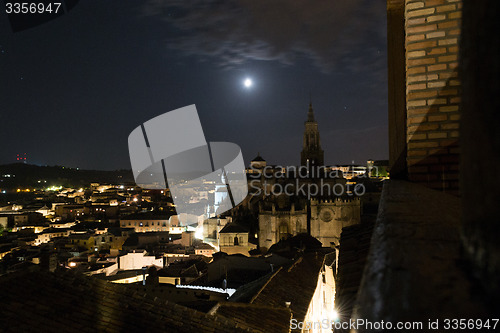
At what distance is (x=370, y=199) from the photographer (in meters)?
39.6

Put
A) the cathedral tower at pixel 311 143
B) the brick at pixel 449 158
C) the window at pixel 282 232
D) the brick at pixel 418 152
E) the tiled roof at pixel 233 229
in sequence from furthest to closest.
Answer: the cathedral tower at pixel 311 143
the window at pixel 282 232
the tiled roof at pixel 233 229
the brick at pixel 418 152
the brick at pixel 449 158

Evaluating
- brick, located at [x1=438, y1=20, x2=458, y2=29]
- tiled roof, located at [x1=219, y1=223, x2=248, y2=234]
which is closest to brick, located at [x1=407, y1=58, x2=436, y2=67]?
brick, located at [x1=438, y1=20, x2=458, y2=29]

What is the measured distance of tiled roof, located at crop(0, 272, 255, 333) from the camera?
400 cm

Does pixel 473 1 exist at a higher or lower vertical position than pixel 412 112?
lower

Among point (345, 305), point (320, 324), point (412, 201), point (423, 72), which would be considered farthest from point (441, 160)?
point (320, 324)

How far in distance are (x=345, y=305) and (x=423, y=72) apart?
2.97 m

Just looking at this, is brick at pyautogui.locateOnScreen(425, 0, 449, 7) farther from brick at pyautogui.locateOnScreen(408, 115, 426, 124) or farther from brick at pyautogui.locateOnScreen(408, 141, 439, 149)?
brick at pyautogui.locateOnScreen(408, 141, 439, 149)

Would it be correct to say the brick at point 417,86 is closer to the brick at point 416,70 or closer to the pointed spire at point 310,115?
the brick at point 416,70

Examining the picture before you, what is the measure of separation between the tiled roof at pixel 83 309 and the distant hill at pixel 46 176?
110452 mm

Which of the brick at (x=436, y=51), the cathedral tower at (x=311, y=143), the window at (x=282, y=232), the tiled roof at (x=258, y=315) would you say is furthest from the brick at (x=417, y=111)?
the cathedral tower at (x=311, y=143)

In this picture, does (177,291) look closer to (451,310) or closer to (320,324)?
(320,324)

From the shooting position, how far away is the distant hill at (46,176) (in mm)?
100812

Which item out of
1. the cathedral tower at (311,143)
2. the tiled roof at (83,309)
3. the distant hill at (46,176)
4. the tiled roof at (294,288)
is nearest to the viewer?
the tiled roof at (83,309)

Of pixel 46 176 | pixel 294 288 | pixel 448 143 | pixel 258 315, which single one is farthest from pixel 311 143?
pixel 46 176
